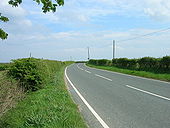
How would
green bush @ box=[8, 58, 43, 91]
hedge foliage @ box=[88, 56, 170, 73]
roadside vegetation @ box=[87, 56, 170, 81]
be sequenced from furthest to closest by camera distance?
hedge foliage @ box=[88, 56, 170, 73], roadside vegetation @ box=[87, 56, 170, 81], green bush @ box=[8, 58, 43, 91]

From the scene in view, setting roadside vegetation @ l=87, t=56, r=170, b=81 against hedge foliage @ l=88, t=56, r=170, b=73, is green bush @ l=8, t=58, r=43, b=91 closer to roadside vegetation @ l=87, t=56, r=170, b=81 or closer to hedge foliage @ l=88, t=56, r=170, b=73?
roadside vegetation @ l=87, t=56, r=170, b=81

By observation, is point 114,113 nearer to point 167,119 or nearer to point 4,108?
point 167,119

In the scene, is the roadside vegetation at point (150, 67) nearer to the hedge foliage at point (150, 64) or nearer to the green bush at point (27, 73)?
the hedge foliage at point (150, 64)

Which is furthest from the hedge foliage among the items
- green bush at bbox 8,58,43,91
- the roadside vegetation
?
green bush at bbox 8,58,43,91

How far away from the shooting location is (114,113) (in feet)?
24.3

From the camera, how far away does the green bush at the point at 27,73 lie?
11.1m

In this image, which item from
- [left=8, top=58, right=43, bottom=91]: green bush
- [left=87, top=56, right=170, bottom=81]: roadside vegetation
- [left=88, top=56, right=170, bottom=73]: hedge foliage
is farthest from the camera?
[left=88, top=56, right=170, bottom=73]: hedge foliage

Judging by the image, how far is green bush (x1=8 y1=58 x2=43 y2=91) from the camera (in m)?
11.1

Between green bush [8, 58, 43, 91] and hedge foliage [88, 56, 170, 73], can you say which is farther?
hedge foliage [88, 56, 170, 73]

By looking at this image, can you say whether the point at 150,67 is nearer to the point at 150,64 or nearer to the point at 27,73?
the point at 150,64

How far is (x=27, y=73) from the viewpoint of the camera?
11.3 metres

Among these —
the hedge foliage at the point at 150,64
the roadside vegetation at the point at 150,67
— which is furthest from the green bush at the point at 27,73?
the hedge foliage at the point at 150,64

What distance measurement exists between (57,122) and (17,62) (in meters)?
6.64

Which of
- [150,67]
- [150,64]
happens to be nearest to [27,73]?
[150,67]
